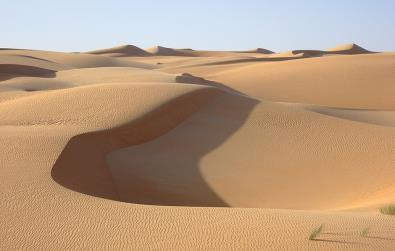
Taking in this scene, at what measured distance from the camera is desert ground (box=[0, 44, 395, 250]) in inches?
163

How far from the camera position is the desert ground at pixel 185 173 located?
4.14m

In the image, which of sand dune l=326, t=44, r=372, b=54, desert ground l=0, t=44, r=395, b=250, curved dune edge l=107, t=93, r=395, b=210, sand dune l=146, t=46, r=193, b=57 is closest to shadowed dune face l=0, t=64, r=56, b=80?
desert ground l=0, t=44, r=395, b=250

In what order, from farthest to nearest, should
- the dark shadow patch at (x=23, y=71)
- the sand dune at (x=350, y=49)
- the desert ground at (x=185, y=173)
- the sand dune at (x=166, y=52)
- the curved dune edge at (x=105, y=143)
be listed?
the sand dune at (x=166, y=52)
the sand dune at (x=350, y=49)
the dark shadow patch at (x=23, y=71)
the curved dune edge at (x=105, y=143)
the desert ground at (x=185, y=173)

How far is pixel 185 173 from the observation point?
773 cm

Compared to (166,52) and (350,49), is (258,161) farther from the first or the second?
(166,52)

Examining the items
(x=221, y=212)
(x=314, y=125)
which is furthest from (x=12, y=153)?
(x=314, y=125)

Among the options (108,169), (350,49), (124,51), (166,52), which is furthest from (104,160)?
(166,52)

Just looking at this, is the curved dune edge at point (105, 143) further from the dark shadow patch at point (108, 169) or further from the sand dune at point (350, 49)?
the sand dune at point (350, 49)

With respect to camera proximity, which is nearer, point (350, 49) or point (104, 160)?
point (104, 160)

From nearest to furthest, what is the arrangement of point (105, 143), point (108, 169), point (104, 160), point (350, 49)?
1. point (108, 169)
2. point (104, 160)
3. point (105, 143)
4. point (350, 49)

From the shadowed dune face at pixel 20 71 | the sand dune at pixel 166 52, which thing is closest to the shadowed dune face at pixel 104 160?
the shadowed dune face at pixel 20 71

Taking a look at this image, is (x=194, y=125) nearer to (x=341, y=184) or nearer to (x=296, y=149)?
(x=296, y=149)

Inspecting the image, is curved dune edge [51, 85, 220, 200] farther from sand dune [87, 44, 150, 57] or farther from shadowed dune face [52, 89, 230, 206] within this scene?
sand dune [87, 44, 150, 57]

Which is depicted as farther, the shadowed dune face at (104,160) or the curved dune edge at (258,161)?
the curved dune edge at (258,161)
